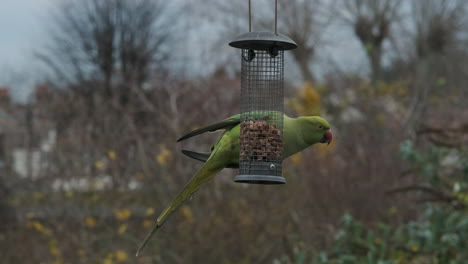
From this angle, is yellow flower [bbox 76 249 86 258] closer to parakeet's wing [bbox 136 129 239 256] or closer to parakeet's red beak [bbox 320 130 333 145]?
parakeet's wing [bbox 136 129 239 256]

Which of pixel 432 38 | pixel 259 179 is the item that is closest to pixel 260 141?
pixel 259 179

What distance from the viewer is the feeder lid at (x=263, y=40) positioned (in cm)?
356

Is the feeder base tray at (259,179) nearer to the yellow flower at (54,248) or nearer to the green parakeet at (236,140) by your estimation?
the green parakeet at (236,140)

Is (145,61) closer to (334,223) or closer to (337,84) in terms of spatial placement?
(337,84)

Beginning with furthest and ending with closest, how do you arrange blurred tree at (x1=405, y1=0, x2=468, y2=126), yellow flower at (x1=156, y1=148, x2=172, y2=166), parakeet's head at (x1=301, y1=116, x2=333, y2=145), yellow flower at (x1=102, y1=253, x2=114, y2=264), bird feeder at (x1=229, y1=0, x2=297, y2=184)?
blurred tree at (x1=405, y1=0, x2=468, y2=126) < yellow flower at (x1=102, y1=253, x2=114, y2=264) < yellow flower at (x1=156, y1=148, x2=172, y2=166) < parakeet's head at (x1=301, y1=116, x2=333, y2=145) < bird feeder at (x1=229, y1=0, x2=297, y2=184)

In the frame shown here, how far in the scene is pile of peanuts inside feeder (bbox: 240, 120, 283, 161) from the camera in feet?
12.6

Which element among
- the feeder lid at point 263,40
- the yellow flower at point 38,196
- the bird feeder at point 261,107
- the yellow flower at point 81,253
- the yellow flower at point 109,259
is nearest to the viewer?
the feeder lid at point 263,40

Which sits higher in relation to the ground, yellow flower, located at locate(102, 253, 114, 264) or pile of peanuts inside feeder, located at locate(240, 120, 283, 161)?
pile of peanuts inside feeder, located at locate(240, 120, 283, 161)

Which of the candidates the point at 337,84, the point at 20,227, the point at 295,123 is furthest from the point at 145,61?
the point at 295,123

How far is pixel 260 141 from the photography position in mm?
3924

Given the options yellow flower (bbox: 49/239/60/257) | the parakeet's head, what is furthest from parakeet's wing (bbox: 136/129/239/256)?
yellow flower (bbox: 49/239/60/257)

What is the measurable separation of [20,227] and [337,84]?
9498 mm

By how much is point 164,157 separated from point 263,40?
5051 mm

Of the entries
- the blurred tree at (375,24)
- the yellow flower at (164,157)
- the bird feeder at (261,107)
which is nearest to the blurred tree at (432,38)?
the blurred tree at (375,24)
